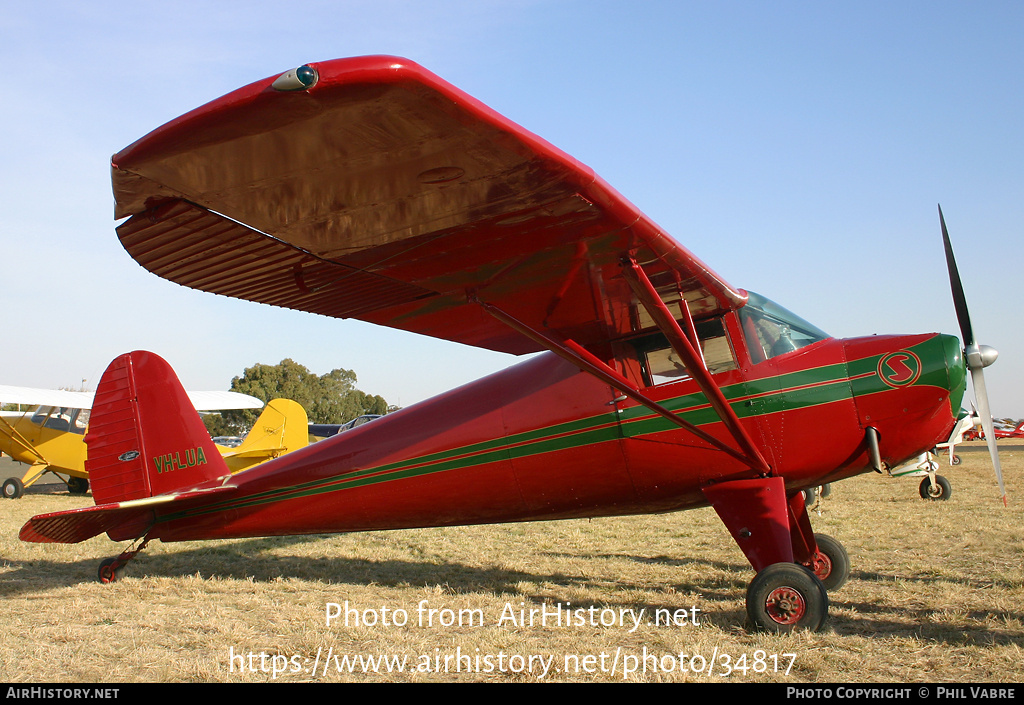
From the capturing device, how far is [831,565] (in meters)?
5.37

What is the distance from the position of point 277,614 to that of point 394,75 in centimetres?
401

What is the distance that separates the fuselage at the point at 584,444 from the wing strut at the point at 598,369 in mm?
146

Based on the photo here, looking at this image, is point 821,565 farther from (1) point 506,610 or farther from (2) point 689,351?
(1) point 506,610

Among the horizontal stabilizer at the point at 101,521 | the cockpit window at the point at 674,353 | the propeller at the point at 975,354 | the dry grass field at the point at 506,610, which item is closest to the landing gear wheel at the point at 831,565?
the dry grass field at the point at 506,610

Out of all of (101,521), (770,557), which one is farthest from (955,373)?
(101,521)

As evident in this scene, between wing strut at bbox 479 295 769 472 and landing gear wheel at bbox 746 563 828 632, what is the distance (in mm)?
775

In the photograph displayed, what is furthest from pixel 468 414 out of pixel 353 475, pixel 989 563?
pixel 989 563

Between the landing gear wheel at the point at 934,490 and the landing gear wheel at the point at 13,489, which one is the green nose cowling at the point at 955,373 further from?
the landing gear wheel at the point at 13,489

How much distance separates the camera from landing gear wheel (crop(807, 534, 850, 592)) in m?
5.31

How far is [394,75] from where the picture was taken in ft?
7.34

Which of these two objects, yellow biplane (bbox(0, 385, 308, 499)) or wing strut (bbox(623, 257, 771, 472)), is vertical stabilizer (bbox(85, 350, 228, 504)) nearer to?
wing strut (bbox(623, 257, 771, 472))

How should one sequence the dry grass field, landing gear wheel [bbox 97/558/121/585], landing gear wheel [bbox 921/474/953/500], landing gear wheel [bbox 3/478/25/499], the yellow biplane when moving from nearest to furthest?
the dry grass field → landing gear wheel [bbox 97/558/121/585] → landing gear wheel [bbox 921/474/953/500] → the yellow biplane → landing gear wheel [bbox 3/478/25/499]

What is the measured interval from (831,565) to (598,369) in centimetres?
264

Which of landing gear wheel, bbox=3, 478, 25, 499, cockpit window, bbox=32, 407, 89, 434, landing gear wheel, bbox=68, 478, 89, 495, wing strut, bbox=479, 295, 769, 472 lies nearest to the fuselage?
wing strut, bbox=479, 295, 769, 472
